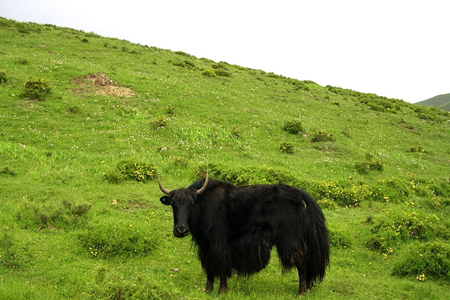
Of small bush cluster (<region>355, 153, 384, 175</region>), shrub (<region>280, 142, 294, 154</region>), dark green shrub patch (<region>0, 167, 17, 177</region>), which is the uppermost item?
shrub (<region>280, 142, 294, 154</region>)

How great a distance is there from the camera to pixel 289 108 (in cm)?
2791

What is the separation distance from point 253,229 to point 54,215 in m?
5.94

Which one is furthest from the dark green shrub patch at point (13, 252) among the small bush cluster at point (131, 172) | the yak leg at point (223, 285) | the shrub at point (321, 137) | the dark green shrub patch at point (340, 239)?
the shrub at point (321, 137)

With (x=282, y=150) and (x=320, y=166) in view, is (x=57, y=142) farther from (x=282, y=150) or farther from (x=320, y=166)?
(x=320, y=166)

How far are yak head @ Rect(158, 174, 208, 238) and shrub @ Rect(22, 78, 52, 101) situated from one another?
1674 centimetres

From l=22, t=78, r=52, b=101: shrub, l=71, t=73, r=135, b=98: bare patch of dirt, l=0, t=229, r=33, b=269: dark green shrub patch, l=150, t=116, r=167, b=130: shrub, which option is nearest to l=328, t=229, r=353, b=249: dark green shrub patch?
l=0, t=229, r=33, b=269: dark green shrub patch

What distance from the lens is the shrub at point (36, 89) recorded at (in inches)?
810

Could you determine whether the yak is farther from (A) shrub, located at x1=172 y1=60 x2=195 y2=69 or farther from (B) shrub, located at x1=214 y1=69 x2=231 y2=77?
(A) shrub, located at x1=172 y1=60 x2=195 y2=69

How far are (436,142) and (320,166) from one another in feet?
46.8

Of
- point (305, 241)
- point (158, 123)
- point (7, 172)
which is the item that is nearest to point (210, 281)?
point (305, 241)

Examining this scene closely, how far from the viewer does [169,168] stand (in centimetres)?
Result: 1527

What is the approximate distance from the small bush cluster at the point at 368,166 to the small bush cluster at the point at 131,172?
33.1ft

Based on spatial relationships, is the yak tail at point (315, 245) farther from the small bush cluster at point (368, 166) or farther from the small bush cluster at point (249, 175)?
the small bush cluster at point (368, 166)

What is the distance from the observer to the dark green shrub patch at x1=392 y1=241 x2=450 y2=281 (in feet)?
28.0
